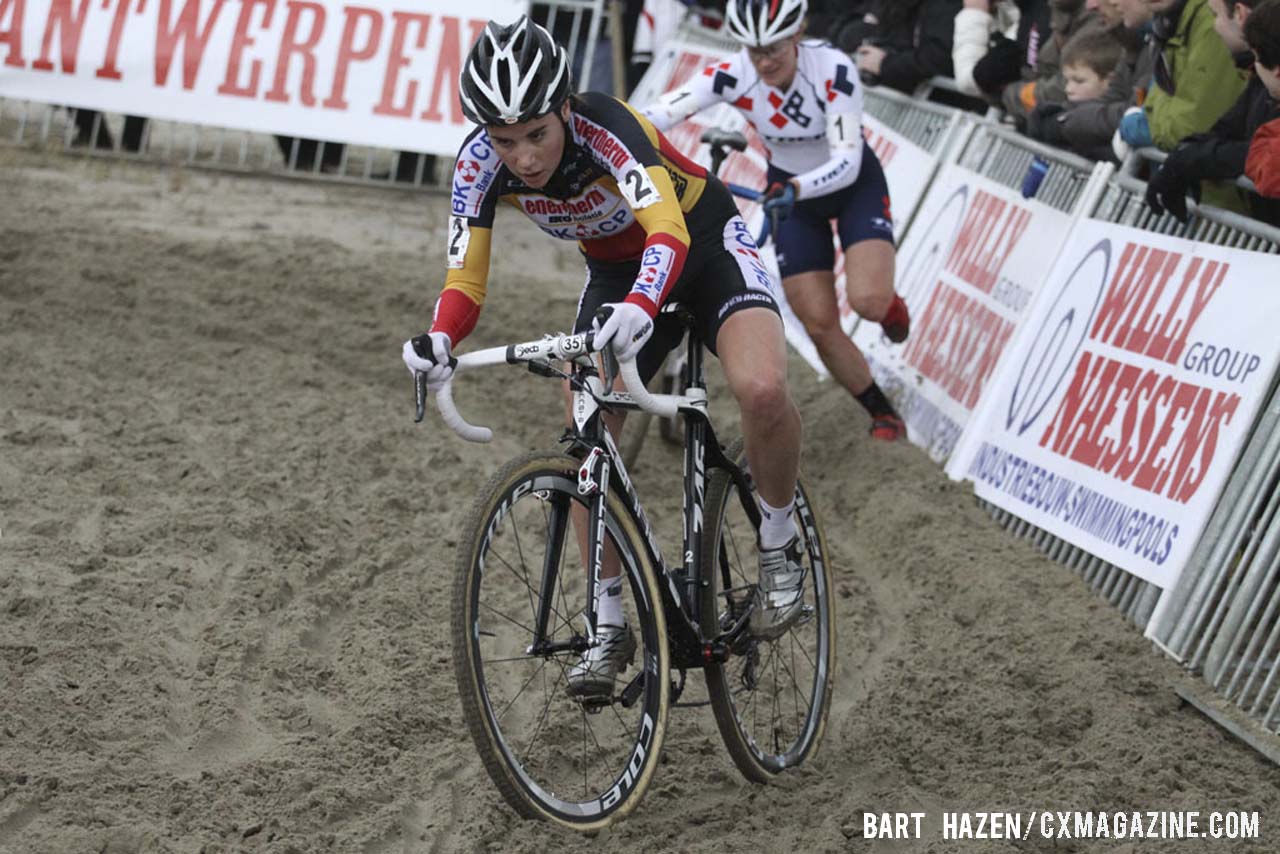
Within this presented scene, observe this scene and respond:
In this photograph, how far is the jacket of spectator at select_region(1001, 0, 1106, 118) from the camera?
920cm

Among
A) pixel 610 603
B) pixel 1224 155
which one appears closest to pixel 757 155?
pixel 1224 155

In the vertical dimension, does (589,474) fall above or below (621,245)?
below

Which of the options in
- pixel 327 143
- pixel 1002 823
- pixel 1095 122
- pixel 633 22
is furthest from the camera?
pixel 633 22

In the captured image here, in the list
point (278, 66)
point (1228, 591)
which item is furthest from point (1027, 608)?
point (278, 66)

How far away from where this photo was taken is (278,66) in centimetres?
1386

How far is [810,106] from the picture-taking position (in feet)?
28.0

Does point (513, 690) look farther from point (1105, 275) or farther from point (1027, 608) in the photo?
point (1105, 275)

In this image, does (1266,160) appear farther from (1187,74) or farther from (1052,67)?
(1052,67)

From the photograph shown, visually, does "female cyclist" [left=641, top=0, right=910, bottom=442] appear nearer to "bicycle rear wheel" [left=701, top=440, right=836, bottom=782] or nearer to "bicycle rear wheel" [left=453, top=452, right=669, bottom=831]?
"bicycle rear wheel" [left=701, top=440, right=836, bottom=782]

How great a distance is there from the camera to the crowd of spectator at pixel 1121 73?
6.61m

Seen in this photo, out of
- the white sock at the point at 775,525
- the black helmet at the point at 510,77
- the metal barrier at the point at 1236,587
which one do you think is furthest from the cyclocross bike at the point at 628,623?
the metal barrier at the point at 1236,587

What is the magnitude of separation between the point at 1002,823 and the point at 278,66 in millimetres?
10953

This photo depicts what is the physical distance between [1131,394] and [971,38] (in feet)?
13.9

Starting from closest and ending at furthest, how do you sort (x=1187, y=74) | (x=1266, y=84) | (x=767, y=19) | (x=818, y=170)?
(x=1266, y=84)
(x=1187, y=74)
(x=767, y=19)
(x=818, y=170)
